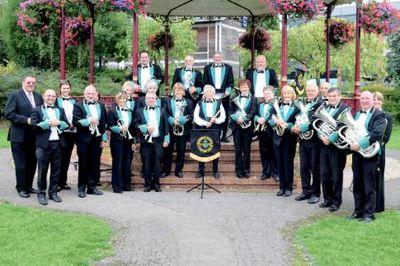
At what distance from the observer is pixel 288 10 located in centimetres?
1148

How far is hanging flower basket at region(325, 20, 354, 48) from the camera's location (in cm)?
1521

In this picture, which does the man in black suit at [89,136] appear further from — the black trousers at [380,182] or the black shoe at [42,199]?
the black trousers at [380,182]

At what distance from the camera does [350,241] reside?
24.3 feet

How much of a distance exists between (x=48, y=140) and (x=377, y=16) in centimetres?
847

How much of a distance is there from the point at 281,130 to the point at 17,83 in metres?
20.7

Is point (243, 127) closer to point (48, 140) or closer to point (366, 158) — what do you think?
point (366, 158)

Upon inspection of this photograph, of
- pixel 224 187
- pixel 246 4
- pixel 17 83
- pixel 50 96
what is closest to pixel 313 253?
pixel 224 187

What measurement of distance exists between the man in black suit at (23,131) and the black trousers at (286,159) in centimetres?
468

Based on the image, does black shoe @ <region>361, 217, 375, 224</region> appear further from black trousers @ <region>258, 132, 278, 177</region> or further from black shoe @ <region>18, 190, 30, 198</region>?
black shoe @ <region>18, 190, 30, 198</region>

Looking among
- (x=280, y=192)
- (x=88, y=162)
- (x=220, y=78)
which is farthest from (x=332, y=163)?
(x=88, y=162)

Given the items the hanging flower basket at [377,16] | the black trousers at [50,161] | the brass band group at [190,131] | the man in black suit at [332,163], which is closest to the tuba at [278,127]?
the brass band group at [190,131]

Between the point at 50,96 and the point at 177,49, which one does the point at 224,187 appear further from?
the point at 177,49

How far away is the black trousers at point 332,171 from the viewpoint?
30.8 ft

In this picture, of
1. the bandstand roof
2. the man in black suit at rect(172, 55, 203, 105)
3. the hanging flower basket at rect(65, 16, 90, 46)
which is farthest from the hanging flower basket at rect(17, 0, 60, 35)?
the man in black suit at rect(172, 55, 203, 105)
